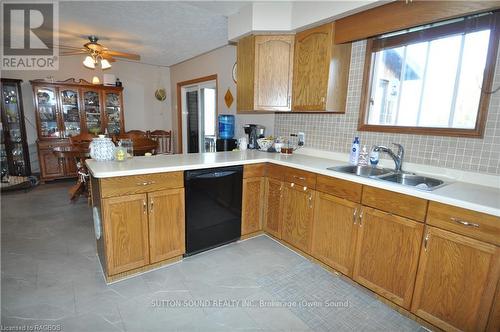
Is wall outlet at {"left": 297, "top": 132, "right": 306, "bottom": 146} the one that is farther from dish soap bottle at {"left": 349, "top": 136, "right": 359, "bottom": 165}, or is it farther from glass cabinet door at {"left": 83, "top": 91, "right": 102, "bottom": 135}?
glass cabinet door at {"left": 83, "top": 91, "right": 102, "bottom": 135}

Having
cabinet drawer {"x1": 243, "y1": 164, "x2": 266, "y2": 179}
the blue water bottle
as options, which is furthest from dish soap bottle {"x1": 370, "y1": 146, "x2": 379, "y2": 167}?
the blue water bottle

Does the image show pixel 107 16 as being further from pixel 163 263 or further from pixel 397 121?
pixel 397 121

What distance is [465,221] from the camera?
1.39 m

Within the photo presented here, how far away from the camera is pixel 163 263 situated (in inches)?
86.7

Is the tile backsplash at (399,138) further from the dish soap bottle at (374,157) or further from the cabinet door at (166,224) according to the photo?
the cabinet door at (166,224)

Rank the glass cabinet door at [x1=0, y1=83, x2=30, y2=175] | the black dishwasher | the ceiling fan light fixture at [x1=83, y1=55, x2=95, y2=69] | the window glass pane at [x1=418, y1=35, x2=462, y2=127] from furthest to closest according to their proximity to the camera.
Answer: the glass cabinet door at [x1=0, y1=83, x2=30, y2=175] < the ceiling fan light fixture at [x1=83, y1=55, x2=95, y2=69] < the black dishwasher < the window glass pane at [x1=418, y1=35, x2=462, y2=127]

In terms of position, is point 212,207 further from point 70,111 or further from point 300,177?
point 70,111

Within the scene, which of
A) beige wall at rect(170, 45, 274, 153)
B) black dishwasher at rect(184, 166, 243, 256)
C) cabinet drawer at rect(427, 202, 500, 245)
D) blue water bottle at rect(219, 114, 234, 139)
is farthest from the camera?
blue water bottle at rect(219, 114, 234, 139)

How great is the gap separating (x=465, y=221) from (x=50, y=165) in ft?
19.2

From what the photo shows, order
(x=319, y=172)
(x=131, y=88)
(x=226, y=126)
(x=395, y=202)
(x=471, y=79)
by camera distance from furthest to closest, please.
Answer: (x=131, y=88) < (x=226, y=126) < (x=319, y=172) < (x=471, y=79) < (x=395, y=202)

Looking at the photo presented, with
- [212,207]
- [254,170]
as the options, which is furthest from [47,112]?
[254,170]

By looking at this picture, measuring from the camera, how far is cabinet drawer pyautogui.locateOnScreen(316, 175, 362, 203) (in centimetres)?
191

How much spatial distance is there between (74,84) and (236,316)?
5.11m

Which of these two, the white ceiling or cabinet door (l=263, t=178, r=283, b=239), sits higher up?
the white ceiling
